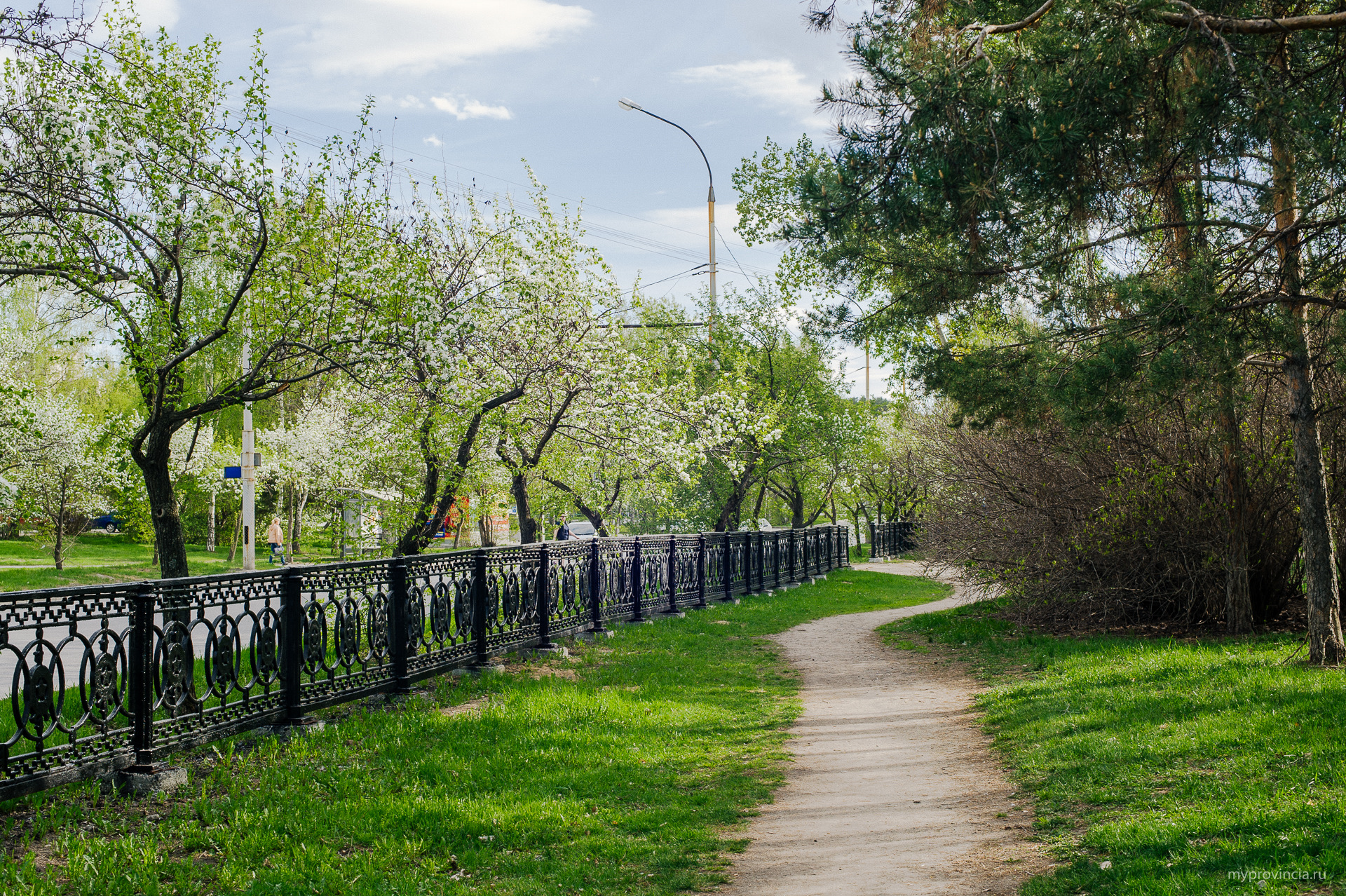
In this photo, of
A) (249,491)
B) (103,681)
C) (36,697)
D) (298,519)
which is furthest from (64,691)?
(298,519)

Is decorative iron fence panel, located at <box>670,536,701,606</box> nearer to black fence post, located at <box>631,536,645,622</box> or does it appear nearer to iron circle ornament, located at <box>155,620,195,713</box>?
black fence post, located at <box>631,536,645,622</box>

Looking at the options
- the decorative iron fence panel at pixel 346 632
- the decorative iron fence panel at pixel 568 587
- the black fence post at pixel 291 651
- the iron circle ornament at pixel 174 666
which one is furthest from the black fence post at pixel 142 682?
the decorative iron fence panel at pixel 568 587

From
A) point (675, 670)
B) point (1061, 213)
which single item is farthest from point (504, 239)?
point (1061, 213)

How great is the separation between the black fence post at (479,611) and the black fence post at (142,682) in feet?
13.9

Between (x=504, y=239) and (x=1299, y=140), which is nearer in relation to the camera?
(x=1299, y=140)

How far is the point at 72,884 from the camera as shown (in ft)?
13.5

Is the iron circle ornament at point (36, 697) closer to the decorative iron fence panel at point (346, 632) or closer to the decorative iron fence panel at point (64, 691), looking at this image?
the decorative iron fence panel at point (64, 691)

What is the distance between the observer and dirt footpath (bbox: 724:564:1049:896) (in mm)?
4430

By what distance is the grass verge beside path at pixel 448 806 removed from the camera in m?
4.37

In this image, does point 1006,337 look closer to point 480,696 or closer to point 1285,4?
point 1285,4

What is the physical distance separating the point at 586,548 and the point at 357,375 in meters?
3.93

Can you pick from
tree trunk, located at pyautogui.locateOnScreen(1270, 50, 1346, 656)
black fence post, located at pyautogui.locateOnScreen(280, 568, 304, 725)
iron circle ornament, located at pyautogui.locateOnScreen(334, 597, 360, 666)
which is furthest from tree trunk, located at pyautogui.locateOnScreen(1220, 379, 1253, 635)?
black fence post, located at pyautogui.locateOnScreen(280, 568, 304, 725)

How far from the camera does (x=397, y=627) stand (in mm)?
8297

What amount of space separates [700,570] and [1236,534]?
29.4ft
